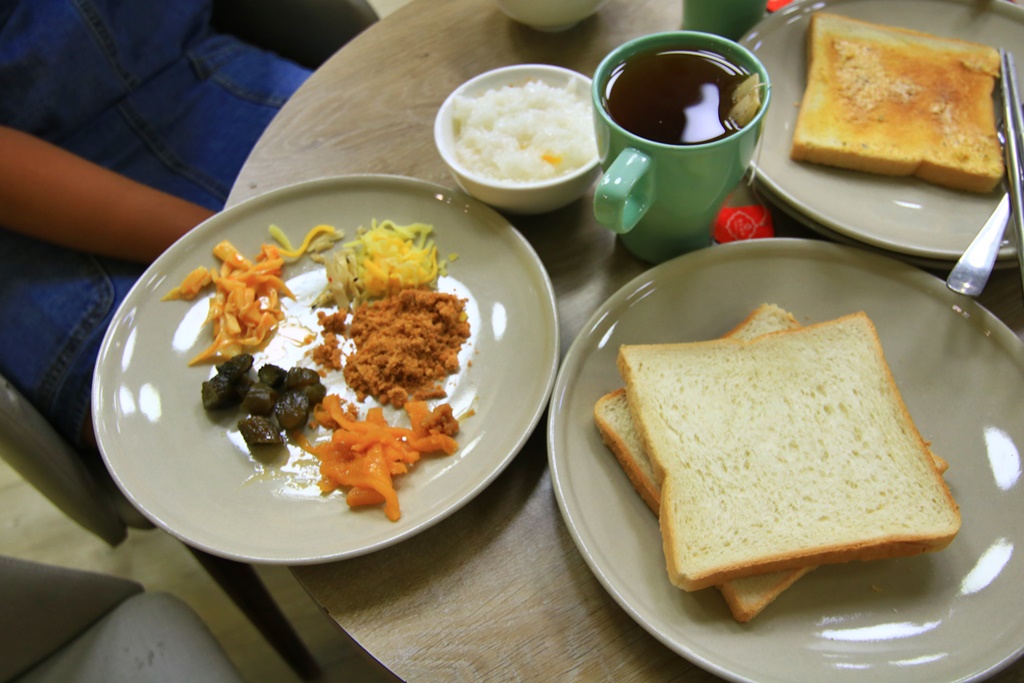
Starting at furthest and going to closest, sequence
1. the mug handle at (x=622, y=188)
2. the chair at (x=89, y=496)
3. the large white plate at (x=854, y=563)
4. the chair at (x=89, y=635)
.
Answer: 1. the chair at (x=89, y=496)
2. the chair at (x=89, y=635)
3. the mug handle at (x=622, y=188)
4. the large white plate at (x=854, y=563)

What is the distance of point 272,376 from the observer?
46.6 inches

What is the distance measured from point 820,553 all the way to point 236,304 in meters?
1.05

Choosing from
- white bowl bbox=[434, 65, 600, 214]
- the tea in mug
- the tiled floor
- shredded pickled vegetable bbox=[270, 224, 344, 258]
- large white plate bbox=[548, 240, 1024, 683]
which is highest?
the tea in mug

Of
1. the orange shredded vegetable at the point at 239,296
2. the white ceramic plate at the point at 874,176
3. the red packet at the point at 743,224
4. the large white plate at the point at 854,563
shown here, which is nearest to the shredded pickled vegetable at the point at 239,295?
the orange shredded vegetable at the point at 239,296

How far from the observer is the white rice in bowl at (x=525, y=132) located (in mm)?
1299

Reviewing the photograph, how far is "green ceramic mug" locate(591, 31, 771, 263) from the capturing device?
1008mm

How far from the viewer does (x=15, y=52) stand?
1637mm

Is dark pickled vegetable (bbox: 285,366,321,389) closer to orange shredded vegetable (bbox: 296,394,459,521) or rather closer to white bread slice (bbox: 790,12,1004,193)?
orange shredded vegetable (bbox: 296,394,459,521)

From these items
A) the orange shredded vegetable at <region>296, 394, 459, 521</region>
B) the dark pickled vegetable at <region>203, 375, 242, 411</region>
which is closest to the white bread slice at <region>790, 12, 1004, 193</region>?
the orange shredded vegetable at <region>296, 394, 459, 521</region>

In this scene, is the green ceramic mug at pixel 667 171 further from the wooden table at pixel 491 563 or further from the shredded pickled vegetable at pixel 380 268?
the shredded pickled vegetable at pixel 380 268

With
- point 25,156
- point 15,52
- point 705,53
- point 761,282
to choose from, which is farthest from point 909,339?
point 15,52

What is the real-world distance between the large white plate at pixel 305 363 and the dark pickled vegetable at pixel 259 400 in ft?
0.18

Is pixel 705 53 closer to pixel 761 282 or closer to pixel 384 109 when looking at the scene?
pixel 761 282

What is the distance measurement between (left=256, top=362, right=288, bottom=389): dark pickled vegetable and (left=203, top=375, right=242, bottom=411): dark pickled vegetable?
0.16 feet
